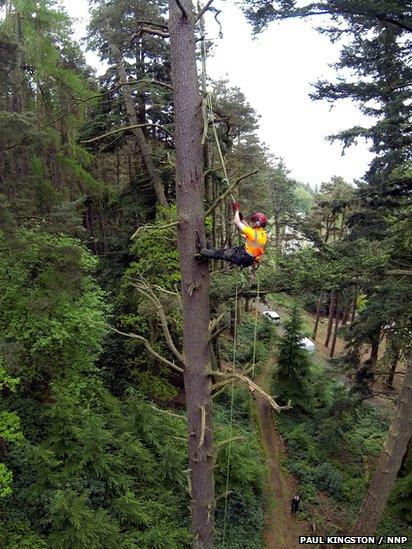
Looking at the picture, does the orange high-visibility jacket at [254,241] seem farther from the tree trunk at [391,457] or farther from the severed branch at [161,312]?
the tree trunk at [391,457]

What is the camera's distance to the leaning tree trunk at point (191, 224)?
12.4 ft

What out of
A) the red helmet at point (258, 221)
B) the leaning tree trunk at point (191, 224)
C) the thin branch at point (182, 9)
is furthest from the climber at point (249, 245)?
the thin branch at point (182, 9)

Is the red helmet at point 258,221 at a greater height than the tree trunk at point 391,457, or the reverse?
the red helmet at point 258,221

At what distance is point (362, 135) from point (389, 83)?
3.85 ft

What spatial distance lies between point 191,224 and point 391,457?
28.3 feet

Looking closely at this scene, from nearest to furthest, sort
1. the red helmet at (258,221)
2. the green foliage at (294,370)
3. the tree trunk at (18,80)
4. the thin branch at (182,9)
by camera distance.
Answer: the thin branch at (182,9) → the red helmet at (258,221) → the tree trunk at (18,80) → the green foliage at (294,370)

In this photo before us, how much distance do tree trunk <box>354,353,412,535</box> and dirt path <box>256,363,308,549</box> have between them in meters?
2.60

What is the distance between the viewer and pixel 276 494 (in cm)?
1334

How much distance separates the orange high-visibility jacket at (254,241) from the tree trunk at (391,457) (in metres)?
6.84

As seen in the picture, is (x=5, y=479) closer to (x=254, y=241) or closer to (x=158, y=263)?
(x=254, y=241)

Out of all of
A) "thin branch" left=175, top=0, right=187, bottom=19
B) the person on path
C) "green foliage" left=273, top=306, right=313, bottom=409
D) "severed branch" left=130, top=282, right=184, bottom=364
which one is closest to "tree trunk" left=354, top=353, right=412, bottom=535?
the person on path

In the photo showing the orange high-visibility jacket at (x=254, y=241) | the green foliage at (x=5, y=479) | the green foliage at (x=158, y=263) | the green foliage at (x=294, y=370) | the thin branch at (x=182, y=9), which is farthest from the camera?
the green foliage at (x=294, y=370)

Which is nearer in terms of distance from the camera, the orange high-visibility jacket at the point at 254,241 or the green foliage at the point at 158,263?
the orange high-visibility jacket at the point at 254,241

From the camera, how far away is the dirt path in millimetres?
11672
